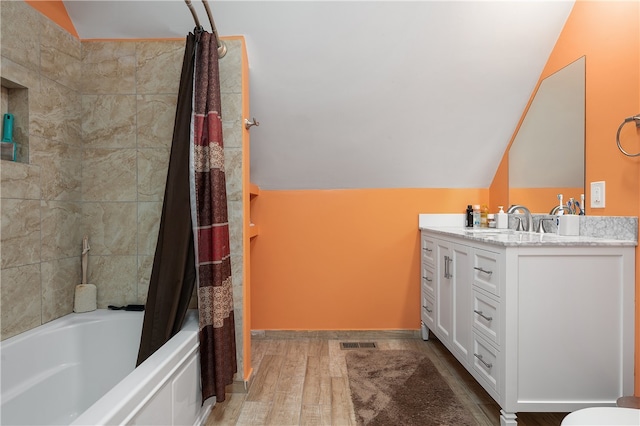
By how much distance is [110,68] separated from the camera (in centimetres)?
203

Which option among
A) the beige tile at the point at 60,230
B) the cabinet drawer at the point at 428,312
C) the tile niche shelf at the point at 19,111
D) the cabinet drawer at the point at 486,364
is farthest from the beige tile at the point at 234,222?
the cabinet drawer at the point at 428,312

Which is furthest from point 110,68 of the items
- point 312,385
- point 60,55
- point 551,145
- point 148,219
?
point 551,145

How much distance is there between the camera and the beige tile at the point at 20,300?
1.52 m

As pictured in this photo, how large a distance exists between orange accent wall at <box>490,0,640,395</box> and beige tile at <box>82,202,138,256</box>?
7.93 feet

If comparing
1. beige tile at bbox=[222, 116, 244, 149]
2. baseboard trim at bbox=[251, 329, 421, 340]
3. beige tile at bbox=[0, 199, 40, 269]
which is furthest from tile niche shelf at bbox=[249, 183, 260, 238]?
beige tile at bbox=[0, 199, 40, 269]

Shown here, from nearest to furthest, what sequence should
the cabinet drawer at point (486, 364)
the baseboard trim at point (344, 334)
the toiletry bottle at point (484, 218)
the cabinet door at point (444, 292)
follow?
the cabinet drawer at point (486, 364) < the cabinet door at point (444, 292) < the toiletry bottle at point (484, 218) < the baseboard trim at point (344, 334)

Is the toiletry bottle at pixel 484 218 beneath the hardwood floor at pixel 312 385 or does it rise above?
above

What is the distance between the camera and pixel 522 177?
244 centimetres

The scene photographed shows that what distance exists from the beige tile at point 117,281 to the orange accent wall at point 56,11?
4.06 feet

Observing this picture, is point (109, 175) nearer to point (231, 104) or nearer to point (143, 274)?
point (143, 274)

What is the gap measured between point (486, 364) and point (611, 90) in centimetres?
142

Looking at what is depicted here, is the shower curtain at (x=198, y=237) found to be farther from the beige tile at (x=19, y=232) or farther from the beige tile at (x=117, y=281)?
the beige tile at (x=19, y=232)

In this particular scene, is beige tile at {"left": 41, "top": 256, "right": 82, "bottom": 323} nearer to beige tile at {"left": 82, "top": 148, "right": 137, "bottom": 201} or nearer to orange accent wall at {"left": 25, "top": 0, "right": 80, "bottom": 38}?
beige tile at {"left": 82, "top": 148, "right": 137, "bottom": 201}

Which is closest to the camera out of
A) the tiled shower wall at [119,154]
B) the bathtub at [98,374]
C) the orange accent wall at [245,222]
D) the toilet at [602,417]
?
the toilet at [602,417]
